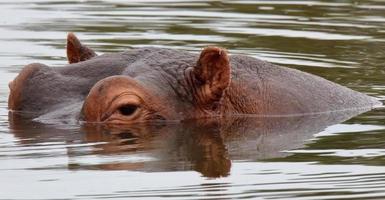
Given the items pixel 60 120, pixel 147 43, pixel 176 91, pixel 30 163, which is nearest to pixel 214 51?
pixel 176 91

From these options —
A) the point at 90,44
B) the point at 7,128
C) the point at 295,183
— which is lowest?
the point at 295,183

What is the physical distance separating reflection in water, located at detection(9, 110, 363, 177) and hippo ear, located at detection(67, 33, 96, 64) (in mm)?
942

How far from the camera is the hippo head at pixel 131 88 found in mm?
9898

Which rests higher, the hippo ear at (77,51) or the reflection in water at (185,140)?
the hippo ear at (77,51)

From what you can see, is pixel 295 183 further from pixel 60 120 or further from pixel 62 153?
pixel 60 120

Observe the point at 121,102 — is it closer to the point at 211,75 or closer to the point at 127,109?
the point at 127,109

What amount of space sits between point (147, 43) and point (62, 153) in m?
6.06

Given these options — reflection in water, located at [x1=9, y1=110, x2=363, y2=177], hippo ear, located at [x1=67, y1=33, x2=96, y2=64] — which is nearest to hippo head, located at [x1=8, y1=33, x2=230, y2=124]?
reflection in water, located at [x1=9, y1=110, x2=363, y2=177]

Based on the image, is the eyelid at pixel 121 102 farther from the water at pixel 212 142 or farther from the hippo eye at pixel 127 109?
the water at pixel 212 142

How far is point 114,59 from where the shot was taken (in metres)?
10.4

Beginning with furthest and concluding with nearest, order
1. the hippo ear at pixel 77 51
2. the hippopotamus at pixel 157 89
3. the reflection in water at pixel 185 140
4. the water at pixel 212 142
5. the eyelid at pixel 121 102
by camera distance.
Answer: the hippo ear at pixel 77 51, the hippopotamus at pixel 157 89, the eyelid at pixel 121 102, the reflection in water at pixel 185 140, the water at pixel 212 142

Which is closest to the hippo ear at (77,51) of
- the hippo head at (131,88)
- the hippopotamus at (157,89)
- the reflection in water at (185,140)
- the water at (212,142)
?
the hippopotamus at (157,89)

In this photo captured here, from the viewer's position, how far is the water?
7941 millimetres

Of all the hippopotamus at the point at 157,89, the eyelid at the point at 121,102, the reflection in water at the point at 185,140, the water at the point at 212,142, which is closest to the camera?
the water at the point at 212,142
